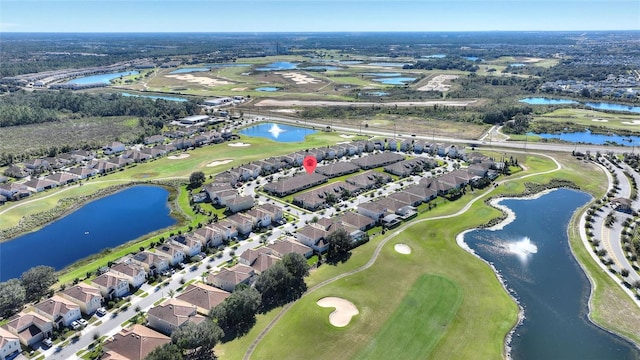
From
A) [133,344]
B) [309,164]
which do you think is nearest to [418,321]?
[133,344]

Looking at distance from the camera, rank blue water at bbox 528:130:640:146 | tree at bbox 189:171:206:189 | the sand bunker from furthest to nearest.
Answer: blue water at bbox 528:130:640:146 < the sand bunker < tree at bbox 189:171:206:189

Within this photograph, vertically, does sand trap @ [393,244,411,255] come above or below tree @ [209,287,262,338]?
below

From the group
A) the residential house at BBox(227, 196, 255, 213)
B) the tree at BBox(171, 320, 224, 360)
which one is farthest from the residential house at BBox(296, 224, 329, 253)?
the tree at BBox(171, 320, 224, 360)

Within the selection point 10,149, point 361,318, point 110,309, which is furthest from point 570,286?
point 10,149

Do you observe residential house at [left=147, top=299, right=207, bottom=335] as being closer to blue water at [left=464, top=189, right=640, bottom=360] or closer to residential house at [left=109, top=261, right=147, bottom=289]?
residential house at [left=109, top=261, right=147, bottom=289]

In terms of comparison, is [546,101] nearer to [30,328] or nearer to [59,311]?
[59,311]

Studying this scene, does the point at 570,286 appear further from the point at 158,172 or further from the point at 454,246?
the point at 158,172
